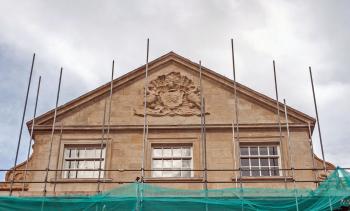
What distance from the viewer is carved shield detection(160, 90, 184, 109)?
1962 centimetres

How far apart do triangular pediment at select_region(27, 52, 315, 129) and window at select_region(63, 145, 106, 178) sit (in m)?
0.99

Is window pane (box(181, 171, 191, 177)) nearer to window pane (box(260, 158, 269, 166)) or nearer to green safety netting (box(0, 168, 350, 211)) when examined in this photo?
window pane (box(260, 158, 269, 166))

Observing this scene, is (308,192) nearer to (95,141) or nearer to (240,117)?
(240,117)

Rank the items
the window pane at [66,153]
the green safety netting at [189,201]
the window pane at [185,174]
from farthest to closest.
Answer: the window pane at [66,153]
the window pane at [185,174]
the green safety netting at [189,201]

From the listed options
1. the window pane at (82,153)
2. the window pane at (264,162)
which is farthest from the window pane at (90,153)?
the window pane at (264,162)

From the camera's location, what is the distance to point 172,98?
64.9 ft

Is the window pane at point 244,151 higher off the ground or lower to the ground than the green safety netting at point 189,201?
higher

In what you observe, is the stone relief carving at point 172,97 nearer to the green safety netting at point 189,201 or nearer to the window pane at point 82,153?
the window pane at point 82,153

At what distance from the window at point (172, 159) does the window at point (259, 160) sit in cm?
190

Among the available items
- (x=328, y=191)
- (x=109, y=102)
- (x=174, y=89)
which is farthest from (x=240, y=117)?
(x=328, y=191)

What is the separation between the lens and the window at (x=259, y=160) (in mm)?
18234

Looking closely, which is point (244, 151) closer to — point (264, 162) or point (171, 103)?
point (264, 162)

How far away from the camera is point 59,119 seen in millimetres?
19438

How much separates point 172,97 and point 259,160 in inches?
156
